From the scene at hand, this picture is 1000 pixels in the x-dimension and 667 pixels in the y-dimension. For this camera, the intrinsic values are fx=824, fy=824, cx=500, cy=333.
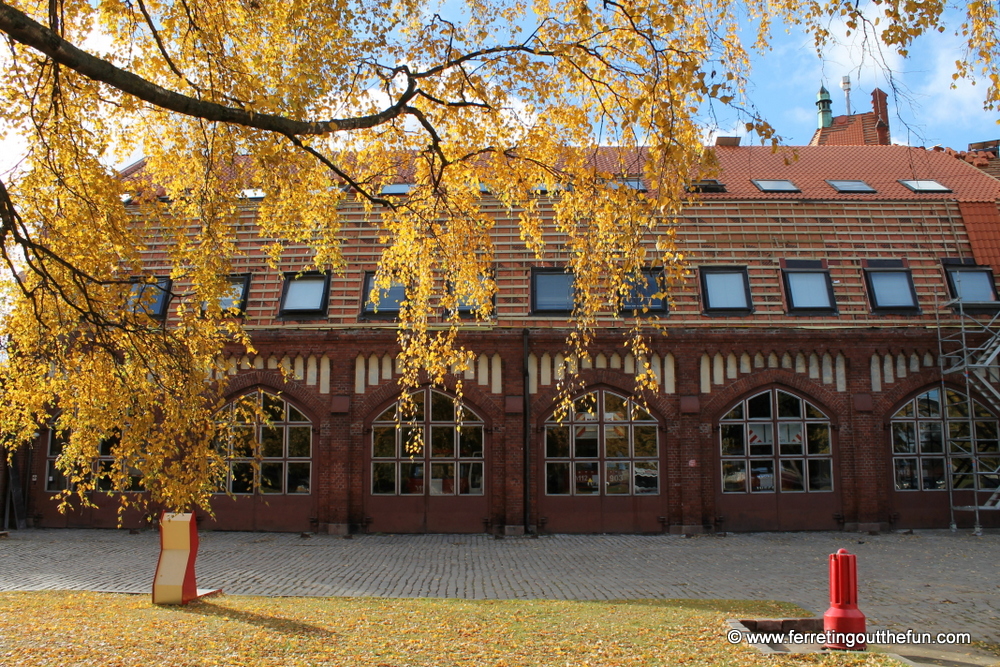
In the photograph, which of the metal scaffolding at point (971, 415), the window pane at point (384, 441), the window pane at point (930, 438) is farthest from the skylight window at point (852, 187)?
the window pane at point (384, 441)

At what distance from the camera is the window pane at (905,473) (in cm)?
1803

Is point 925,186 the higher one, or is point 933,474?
point 925,186

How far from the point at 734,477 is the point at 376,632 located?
464 inches

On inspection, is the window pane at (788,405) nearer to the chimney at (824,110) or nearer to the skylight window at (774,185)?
the skylight window at (774,185)

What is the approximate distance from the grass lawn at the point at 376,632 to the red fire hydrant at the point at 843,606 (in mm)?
585

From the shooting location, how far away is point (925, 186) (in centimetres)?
2158

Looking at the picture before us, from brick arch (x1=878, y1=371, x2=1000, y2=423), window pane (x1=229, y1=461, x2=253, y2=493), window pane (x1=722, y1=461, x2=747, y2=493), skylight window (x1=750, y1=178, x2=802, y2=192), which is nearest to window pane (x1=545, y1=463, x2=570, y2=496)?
window pane (x1=722, y1=461, x2=747, y2=493)

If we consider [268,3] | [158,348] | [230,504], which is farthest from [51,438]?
[268,3]

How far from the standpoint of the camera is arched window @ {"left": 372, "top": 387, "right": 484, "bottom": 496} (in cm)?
1783

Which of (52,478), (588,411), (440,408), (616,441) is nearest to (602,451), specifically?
(616,441)

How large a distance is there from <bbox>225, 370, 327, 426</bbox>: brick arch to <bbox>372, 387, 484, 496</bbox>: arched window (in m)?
1.27

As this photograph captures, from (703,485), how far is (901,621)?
9036mm

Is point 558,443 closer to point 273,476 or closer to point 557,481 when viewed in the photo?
point 557,481

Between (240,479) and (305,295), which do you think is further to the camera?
(305,295)
